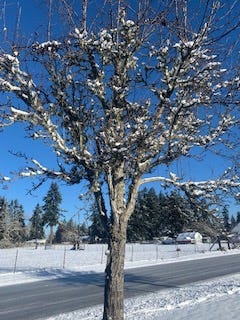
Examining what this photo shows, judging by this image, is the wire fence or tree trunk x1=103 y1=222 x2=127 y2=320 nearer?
tree trunk x1=103 y1=222 x2=127 y2=320

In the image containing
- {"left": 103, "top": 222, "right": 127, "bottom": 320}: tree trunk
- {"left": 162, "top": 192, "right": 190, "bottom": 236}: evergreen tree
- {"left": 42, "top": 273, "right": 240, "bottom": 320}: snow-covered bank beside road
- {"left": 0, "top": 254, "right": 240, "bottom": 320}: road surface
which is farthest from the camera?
{"left": 0, "top": 254, "right": 240, "bottom": 320}: road surface

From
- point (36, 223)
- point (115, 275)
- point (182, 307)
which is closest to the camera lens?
point (115, 275)

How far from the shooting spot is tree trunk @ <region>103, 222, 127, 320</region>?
580 cm

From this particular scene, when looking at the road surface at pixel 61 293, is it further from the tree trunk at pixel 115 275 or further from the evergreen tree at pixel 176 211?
the tree trunk at pixel 115 275

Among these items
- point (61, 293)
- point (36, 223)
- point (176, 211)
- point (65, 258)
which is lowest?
point (61, 293)

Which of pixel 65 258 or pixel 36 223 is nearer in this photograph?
pixel 65 258

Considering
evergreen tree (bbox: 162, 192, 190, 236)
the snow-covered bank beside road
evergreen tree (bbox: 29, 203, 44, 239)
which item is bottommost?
the snow-covered bank beside road

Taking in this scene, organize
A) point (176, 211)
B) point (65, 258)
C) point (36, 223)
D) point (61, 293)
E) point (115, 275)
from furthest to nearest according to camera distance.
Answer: point (36, 223) < point (65, 258) < point (61, 293) < point (176, 211) < point (115, 275)

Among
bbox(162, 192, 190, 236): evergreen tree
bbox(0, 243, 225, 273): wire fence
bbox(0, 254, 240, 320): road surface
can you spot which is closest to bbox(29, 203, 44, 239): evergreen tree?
bbox(0, 243, 225, 273): wire fence

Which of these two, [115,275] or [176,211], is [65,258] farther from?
[115,275]

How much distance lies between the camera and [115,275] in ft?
19.2

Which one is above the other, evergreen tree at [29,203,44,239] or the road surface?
evergreen tree at [29,203,44,239]

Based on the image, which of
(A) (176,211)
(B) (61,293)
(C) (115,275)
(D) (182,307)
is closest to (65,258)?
(B) (61,293)

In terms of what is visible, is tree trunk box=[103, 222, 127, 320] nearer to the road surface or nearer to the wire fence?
the road surface
